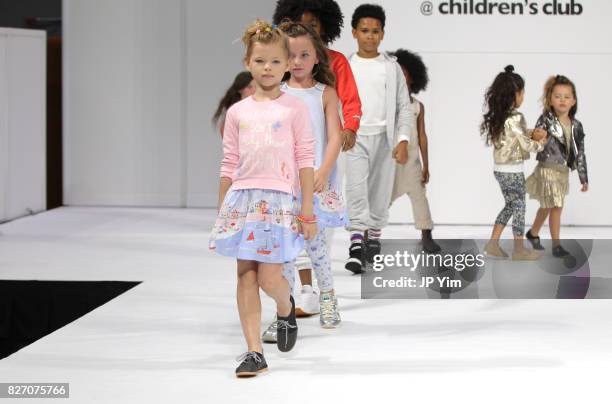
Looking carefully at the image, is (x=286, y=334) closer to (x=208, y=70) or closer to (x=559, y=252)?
(x=559, y=252)

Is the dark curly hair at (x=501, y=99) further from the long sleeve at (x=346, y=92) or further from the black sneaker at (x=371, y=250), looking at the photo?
the long sleeve at (x=346, y=92)

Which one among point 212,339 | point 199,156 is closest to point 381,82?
point 212,339

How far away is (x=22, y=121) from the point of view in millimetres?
9219

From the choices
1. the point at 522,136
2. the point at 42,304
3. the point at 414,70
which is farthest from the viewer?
the point at 414,70

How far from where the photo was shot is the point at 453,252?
678 centimetres

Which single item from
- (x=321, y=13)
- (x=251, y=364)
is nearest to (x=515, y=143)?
(x=321, y=13)

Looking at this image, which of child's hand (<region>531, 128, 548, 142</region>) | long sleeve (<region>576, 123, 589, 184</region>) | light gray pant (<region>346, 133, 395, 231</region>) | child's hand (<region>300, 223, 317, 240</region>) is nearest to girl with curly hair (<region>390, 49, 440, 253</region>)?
light gray pant (<region>346, 133, 395, 231</region>)

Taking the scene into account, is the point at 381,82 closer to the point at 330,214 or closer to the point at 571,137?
the point at 571,137

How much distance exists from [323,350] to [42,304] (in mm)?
1697

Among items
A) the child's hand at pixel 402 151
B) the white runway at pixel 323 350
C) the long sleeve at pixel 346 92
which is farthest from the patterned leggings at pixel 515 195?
the long sleeve at pixel 346 92

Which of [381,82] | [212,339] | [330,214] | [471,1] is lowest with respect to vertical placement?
[212,339]

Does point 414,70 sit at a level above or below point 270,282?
above

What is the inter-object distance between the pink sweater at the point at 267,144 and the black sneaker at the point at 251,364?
1.92ft

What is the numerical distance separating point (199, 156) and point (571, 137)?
4.22m
